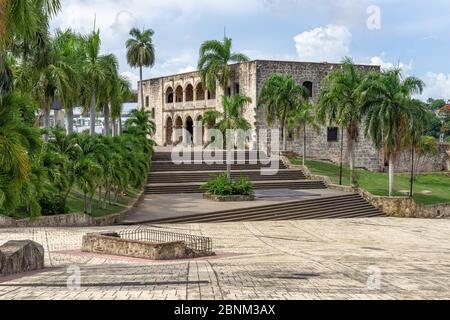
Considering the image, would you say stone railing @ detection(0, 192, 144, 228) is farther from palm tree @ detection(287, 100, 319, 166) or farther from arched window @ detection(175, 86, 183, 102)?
arched window @ detection(175, 86, 183, 102)

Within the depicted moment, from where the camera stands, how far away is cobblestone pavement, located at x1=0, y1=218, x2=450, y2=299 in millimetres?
8578

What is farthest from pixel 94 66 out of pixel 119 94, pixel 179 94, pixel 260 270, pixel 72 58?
pixel 179 94

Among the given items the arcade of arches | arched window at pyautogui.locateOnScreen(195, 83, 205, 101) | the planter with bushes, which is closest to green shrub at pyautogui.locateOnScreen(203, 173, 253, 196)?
the planter with bushes

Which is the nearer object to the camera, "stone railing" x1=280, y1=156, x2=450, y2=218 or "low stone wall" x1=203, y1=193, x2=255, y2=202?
"low stone wall" x1=203, y1=193, x2=255, y2=202

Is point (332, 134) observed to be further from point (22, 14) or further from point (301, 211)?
point (22, 14)

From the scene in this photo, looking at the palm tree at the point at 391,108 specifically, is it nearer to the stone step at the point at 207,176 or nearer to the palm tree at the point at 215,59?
the stone step at the point at 207,176

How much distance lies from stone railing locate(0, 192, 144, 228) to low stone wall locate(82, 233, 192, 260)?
147 inches

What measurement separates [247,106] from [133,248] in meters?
32.3

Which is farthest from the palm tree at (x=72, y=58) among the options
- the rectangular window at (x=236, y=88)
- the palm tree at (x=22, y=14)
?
the rectangular window at (x=236, y=88)

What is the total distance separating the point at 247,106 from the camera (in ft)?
152

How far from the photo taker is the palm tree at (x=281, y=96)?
136ft

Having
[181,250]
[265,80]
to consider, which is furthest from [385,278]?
[265,80]

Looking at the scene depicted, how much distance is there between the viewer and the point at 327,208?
28781mm
